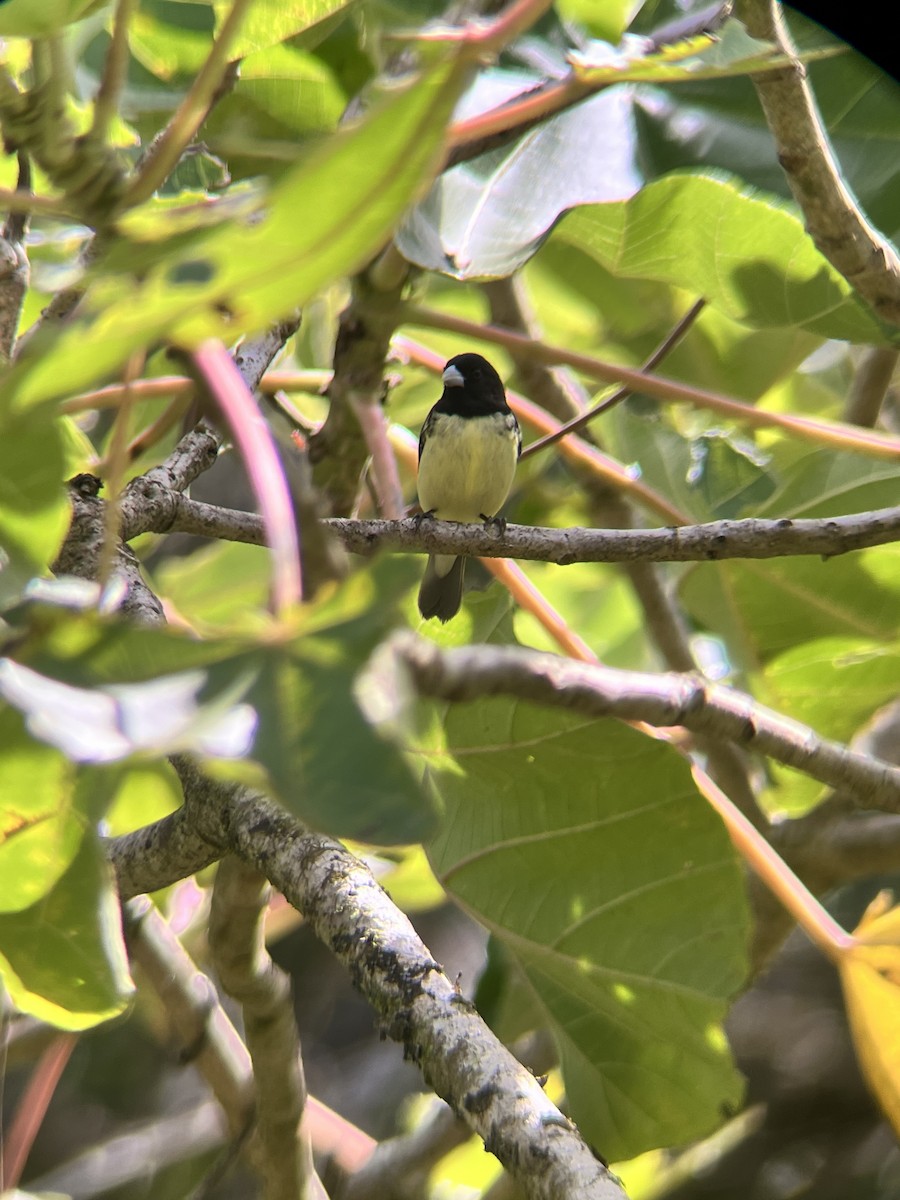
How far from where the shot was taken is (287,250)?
67 cm

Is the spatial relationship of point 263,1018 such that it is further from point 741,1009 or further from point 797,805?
point 741,1009

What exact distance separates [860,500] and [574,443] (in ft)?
1.47

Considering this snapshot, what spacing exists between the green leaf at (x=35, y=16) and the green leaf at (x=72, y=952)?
2.25 ft

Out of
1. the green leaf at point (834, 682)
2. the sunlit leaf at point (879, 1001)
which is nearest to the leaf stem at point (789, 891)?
the sunlit leaf at point (879, 1001)

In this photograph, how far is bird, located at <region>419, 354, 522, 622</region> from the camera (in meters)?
2.60

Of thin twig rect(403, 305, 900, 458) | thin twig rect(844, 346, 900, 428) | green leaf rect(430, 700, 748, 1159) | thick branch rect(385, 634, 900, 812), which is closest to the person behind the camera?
thick branch rect(385, 634, 900, 812)

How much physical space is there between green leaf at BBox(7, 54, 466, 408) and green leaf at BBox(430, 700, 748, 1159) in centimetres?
89

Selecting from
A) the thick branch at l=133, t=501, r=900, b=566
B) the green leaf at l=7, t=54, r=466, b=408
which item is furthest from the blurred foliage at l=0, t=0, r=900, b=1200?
the thick branch at l=133, t=501, r=900, b=566

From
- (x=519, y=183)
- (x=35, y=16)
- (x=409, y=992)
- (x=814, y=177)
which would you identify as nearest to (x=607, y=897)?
(x=409, y=992)

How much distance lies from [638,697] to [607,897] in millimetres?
624

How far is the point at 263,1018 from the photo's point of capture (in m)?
1.54

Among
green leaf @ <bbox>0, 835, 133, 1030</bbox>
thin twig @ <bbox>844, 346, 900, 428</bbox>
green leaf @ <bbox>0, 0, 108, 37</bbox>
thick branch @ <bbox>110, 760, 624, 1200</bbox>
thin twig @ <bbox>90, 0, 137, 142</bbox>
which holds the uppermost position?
green leaf @ <bbox>0, 0, 108, 37</bbox>

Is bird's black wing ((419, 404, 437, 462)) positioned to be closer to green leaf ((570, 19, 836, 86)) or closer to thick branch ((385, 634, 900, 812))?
thick branch ((385, 634, 900, 812))

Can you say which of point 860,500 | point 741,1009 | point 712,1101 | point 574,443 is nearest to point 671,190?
point 574,443
